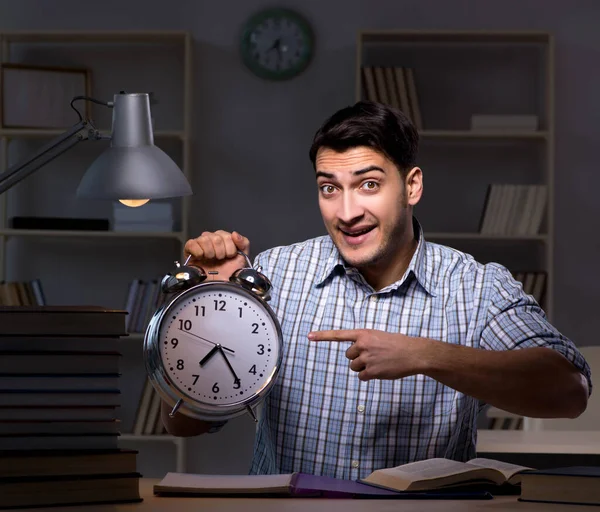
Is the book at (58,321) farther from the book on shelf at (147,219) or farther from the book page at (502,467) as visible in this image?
the book on shelf at (147,219)

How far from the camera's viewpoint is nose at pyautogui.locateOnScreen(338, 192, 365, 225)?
6.70ft

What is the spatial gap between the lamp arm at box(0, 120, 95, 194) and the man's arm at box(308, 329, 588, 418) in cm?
58

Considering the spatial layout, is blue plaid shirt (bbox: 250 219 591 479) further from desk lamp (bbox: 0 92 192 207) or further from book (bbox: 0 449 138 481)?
book (bbox: 0 449 138 481)

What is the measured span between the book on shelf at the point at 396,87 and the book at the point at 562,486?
2924mm

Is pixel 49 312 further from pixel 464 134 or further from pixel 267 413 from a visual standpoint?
pixel 464 134

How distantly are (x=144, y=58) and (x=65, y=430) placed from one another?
3346 millimetres

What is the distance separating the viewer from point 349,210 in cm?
204

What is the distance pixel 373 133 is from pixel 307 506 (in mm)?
870

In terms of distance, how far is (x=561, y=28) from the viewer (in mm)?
4570

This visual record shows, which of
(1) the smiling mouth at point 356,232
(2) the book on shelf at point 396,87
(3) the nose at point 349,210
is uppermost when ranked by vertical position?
(2) the book on shelf at point 396,87

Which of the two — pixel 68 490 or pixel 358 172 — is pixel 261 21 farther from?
pixel 68 490

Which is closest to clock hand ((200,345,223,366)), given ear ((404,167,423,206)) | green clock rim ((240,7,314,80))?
ear ((404,167,423,206))

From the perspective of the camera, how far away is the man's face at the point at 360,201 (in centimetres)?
206

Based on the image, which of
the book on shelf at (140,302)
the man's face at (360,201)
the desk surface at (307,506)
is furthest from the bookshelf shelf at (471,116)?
the desk surface at (307,506)
